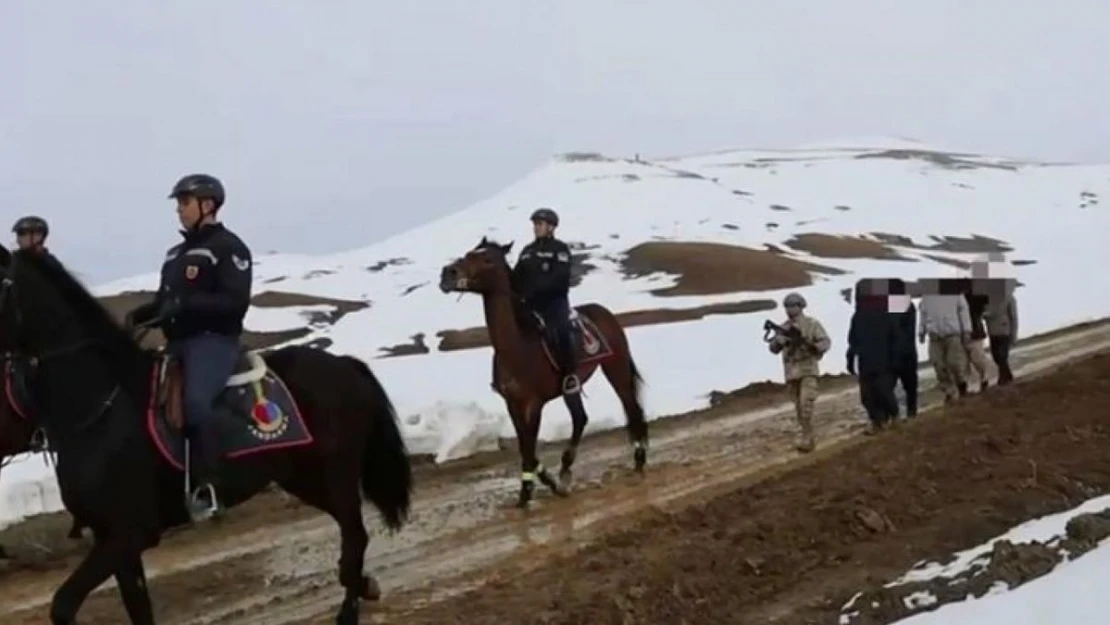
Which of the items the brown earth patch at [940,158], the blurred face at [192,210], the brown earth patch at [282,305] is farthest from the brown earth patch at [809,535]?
the brown earth patch at [940,158]

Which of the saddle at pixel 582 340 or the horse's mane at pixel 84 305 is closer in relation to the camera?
Answer: the horse's mane at pixel 84 305

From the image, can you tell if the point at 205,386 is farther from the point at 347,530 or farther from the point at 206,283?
Result: the point at 347,530

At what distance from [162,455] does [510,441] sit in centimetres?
938

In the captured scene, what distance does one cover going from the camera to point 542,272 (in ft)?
42.8

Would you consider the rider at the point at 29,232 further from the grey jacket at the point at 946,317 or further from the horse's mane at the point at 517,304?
the grey jacket at the point at 946,317

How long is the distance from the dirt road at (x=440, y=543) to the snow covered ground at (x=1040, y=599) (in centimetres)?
186

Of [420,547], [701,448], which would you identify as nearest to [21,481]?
[420,547]

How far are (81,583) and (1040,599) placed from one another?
16.0 feet

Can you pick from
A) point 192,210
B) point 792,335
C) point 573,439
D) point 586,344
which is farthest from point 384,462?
point 792,335

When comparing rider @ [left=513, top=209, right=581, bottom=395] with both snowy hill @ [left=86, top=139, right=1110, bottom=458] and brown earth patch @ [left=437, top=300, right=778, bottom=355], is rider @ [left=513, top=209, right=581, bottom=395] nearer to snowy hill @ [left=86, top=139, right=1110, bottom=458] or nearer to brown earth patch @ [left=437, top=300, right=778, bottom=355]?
snowy hill @ [left=86, top=139, right=1110, bottom=458]

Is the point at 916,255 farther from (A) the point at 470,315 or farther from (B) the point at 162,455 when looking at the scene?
(B) the point at 162,455

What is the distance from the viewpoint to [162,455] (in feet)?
→ 24.6

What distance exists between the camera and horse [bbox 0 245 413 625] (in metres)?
7.23

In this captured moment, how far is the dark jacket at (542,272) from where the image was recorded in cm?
1301
